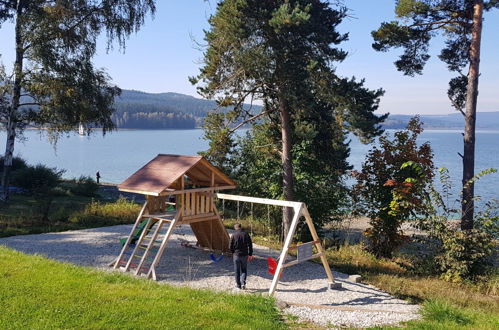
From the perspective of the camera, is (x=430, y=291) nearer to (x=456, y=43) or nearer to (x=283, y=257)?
(x=283, y=257)

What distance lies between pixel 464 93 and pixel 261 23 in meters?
7.93

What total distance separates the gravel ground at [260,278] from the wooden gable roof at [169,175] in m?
2.11

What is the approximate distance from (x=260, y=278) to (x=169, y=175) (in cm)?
331

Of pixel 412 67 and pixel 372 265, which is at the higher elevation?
pixel 412 67

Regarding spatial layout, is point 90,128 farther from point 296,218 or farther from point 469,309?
point 469,309

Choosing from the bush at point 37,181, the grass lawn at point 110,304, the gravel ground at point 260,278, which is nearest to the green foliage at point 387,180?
the gravel ground at point 260,278

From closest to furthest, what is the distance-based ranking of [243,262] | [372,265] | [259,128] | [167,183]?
[243,262] < [167,183] < [372,265] < [259,128]

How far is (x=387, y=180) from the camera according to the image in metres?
14.4

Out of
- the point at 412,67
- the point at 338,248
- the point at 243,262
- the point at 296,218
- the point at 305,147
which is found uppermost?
the point at 412,67

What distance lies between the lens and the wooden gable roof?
35.8 feet

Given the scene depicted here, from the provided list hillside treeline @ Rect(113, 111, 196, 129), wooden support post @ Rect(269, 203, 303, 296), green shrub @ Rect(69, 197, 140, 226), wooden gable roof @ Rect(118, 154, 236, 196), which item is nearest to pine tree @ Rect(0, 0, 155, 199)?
green shrub @ Rect(69, 197, 140, 226)

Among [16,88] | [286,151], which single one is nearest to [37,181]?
[16,88]

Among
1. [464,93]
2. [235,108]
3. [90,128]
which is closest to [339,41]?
[235,108]

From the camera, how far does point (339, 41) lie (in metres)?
14.0
